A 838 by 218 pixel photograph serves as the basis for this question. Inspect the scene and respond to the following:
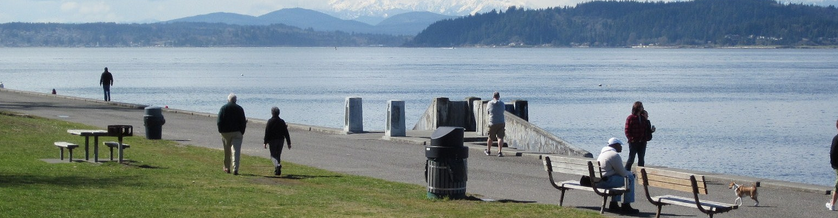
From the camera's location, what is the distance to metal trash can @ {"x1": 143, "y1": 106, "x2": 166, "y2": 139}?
1041 inches

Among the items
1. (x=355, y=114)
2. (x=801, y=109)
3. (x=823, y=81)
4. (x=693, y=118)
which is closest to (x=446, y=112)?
(x=355, y=114)

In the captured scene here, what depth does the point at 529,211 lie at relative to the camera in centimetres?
1407

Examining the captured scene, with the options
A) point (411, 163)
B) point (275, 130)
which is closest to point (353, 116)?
point (411, 163)

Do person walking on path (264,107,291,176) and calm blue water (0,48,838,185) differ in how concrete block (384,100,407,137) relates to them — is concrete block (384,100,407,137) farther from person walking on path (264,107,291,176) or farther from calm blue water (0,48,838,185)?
calm blue water (0,48,838,185)

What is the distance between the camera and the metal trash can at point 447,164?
14.7 meters

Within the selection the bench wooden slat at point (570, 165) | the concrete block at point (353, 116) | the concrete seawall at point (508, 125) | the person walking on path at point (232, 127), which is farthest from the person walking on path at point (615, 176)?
the concrete block at point (353, 116)

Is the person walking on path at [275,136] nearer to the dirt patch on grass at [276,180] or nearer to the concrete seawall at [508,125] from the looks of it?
the dirt patch on grass at [276,180]

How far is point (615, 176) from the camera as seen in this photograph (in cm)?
1410

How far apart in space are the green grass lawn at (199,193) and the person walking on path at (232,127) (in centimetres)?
41

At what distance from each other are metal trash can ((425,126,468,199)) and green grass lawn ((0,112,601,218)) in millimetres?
173

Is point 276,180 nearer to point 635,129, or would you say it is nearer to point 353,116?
point 635,129

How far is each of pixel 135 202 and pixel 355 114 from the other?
52.4ft

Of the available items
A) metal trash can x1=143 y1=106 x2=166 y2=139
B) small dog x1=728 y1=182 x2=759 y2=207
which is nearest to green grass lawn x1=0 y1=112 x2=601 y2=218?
small dog x1=728 y1=182 x2=759 y2=207

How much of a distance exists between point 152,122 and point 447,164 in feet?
43.8
